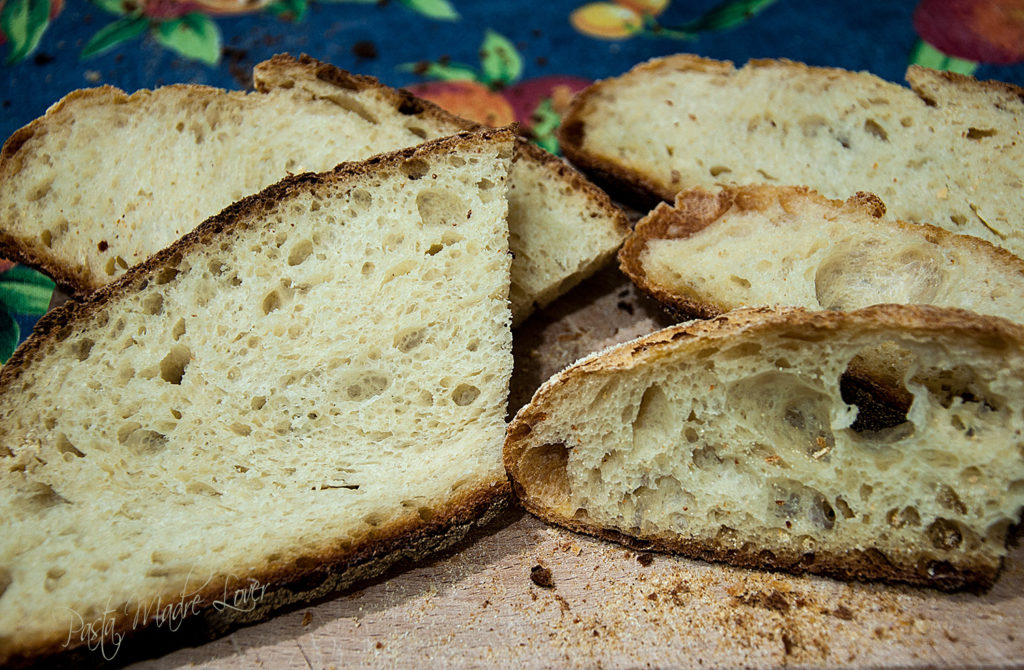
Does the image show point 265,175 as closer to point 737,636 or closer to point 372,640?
point 372,640

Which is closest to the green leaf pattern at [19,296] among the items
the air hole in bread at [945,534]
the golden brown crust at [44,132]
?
the golden brown crust at [44,132]

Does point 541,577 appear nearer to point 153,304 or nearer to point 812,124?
point 153,304

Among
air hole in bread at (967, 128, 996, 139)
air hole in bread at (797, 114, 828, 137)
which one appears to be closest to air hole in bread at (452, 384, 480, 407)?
air hole in bread at (797, 114, 828, 137)

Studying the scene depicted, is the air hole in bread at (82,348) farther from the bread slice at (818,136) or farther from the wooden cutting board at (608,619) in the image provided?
the bread slice at (818,136)

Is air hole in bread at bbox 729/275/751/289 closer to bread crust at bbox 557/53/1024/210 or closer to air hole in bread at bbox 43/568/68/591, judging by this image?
bread crust at bbox 557/53/1024/210

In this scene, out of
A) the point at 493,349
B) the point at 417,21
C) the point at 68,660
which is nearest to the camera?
the point at 68,660

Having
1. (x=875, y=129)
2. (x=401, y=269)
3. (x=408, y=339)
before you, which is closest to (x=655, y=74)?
(x=875, y=129)

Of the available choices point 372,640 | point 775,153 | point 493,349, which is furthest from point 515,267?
point 372,640
